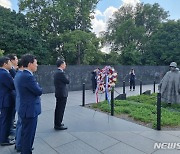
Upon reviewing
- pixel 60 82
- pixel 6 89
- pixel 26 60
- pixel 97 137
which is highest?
pixel 26 60

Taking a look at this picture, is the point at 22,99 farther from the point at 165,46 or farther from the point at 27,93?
the point at 165,46

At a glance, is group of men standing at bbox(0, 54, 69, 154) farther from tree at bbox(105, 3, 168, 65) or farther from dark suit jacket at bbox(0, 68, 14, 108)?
tree at bbox(105, 3, 168, 65)

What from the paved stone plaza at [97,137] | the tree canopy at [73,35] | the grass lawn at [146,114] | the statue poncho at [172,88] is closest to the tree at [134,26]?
the tree canopy at [73,35]

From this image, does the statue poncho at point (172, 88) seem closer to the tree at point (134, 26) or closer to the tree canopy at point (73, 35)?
the tree canopy at point (73, 35)

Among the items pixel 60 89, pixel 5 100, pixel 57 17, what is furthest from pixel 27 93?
pixel 57 17

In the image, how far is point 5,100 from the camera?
177 inches

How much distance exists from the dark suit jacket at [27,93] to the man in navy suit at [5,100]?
1.01 m

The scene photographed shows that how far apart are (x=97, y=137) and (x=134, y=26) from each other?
35.5 meters

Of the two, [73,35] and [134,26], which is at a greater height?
[134,26]

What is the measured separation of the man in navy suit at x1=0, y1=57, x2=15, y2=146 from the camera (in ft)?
14.6

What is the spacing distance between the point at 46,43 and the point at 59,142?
21817 millimetres

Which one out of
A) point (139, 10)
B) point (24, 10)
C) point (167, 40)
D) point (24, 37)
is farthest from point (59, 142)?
point (139, 10)

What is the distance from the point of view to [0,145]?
14.8ft

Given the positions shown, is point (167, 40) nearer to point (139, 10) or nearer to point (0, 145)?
Answer: point (139, 10)
